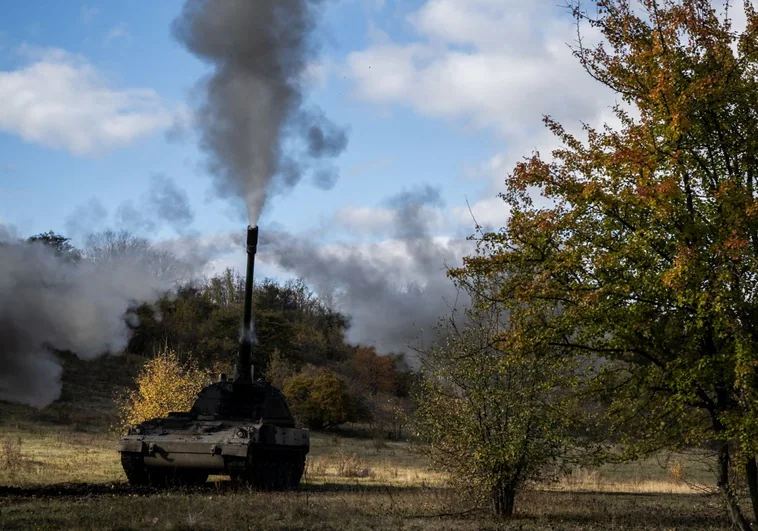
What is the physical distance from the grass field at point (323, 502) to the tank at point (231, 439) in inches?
23.8

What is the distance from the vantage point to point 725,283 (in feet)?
35.3

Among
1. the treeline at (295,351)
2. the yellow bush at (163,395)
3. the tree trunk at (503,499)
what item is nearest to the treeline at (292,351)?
the treeline at (295,351)

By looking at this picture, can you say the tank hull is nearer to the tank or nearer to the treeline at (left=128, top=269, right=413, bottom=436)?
the tank

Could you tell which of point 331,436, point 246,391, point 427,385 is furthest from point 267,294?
point 427,385

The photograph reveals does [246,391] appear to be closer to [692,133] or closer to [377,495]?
[377,495]

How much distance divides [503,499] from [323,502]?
3560 millimetres

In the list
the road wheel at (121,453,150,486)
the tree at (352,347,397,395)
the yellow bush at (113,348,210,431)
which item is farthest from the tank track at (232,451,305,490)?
the tree at (352,347,397,395)

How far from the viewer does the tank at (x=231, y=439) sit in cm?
1791

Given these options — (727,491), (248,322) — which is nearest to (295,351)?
(248,322)

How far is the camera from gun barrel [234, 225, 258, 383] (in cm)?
1886

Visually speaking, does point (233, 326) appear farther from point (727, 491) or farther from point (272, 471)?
point (727, 491)

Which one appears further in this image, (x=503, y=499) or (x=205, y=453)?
(x=205, y=453)

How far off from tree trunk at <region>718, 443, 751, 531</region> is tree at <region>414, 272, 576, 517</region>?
2.30 meters

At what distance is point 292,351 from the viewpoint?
60.3m
